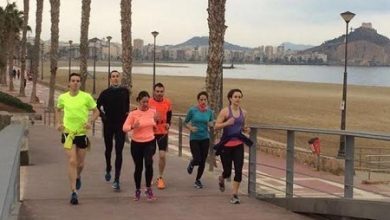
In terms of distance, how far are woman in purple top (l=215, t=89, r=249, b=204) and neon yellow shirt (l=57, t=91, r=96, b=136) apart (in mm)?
1648

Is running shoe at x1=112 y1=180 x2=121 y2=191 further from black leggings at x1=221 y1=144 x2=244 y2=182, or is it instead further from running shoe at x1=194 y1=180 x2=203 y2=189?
black leggings at x1=221 y1=144 x2=244 y2=182

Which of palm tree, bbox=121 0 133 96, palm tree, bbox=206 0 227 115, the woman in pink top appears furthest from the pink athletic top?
palm tree, bbox=121 0 133 96

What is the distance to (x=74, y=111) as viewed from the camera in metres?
7.74

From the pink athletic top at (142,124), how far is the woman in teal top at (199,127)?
1.09 m

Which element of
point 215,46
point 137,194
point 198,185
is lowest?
point 198,185

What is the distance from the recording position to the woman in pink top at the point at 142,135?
8.05 metres

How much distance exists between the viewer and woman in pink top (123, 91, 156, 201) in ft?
26.4

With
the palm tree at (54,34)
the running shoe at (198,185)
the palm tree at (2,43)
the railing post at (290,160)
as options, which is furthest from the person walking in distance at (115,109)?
the palm tree at (2,43)

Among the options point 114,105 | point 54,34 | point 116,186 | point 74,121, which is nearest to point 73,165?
point 74,121

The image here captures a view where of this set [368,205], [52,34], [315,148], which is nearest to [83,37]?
[52,34]

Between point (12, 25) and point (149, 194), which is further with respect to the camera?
point (12, 25)

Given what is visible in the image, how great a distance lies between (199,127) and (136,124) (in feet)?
4.65

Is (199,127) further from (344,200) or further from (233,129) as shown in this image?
(344,200)

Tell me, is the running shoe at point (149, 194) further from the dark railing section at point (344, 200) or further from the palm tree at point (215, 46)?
the palm tree at point (215, 46)
